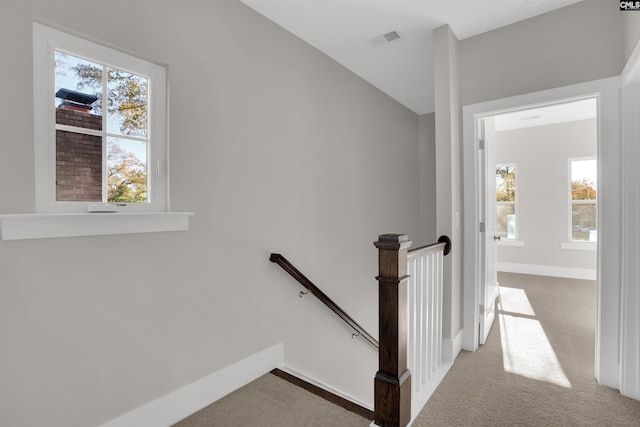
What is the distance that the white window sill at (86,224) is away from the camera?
4.37 feet

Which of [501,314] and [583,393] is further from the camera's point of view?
[501,314]

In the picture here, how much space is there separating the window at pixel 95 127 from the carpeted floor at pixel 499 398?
1.37 meters

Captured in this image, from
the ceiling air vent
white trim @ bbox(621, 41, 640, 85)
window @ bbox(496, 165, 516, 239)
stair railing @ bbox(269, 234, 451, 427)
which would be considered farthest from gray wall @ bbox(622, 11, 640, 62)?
window @ bbox(496, 165, 516, 239)

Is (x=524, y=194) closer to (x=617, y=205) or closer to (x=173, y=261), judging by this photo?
(x=617, y=205)

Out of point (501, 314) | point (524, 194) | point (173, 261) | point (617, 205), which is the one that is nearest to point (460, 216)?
point (617, 205)

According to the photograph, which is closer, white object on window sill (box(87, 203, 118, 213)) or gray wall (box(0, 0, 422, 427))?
gray wall (box(0, 0, 422, 427))

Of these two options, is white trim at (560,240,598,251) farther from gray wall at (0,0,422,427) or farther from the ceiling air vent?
the ceiling air vent

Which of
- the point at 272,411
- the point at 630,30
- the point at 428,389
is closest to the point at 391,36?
the point at 630,30

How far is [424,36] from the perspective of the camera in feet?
9.09

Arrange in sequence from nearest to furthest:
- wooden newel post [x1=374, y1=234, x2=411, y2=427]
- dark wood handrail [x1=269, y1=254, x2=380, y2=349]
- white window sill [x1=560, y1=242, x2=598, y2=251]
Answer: wooden newel post [x1=374, y1=234, x2=411, y2=427] → dark wood handrail [x1=269, y1=254, x2=380, y2=349] → white window sill [x1=560, y1=242, x2=598, y2=251]

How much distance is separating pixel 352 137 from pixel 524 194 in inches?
179

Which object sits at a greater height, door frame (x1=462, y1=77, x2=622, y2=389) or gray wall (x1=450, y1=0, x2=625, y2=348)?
gray wall (x1=450, y1=0, x2=625, y2=348)

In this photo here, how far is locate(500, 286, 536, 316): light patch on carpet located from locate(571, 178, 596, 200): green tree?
236cm

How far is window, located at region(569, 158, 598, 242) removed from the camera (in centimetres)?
559
